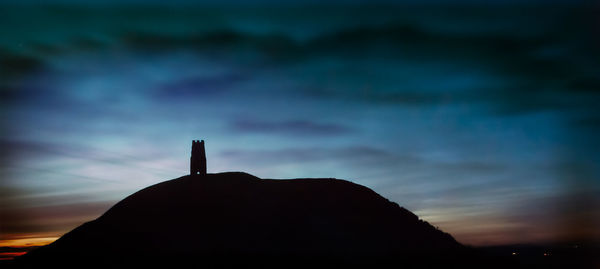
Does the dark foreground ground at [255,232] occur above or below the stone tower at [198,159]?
below

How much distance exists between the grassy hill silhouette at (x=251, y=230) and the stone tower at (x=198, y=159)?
870 millimetres

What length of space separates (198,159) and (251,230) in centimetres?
1295

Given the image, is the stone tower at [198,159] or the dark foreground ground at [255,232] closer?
the dark foreground ground at [255,232]

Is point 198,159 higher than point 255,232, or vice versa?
point 198,159

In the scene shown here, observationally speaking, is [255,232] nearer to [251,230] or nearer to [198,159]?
[251,230]

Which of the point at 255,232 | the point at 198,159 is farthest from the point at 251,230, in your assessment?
the point at 198,159

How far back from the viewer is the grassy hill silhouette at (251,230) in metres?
40.8

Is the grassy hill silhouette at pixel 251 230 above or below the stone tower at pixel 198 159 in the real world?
below

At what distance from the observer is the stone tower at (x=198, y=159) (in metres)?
53.6

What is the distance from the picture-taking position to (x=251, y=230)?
44.2 metres

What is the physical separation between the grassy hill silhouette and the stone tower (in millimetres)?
870

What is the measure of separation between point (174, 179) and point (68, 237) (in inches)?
461

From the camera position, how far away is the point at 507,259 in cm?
4797

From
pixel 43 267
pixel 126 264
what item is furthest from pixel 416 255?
pixel 43 267
